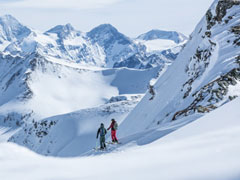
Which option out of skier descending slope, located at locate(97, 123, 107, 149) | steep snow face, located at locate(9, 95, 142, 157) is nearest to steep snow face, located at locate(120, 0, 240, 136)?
skier descending slope, located at locate(97, 123, 107, 149)

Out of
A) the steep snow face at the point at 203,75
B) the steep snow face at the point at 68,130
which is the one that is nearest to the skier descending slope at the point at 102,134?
the steep snow face at the point at 203,75

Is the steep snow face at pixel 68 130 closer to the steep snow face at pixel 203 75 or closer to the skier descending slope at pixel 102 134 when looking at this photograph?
the steep snow face at pixel 203 75

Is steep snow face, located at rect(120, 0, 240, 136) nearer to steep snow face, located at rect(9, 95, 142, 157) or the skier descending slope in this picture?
the skier descending slope

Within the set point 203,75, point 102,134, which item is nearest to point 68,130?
point 203,75

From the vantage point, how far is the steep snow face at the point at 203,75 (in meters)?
30.5

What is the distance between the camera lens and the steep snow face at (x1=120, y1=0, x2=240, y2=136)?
30.5 metres

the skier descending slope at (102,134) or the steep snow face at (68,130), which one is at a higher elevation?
the steep snow face at (68,130)

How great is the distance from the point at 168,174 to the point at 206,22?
48497mm

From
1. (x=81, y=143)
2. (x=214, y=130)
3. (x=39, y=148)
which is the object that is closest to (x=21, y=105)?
(x=39, y=148)

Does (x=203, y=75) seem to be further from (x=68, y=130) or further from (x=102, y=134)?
(x=68, y=130)

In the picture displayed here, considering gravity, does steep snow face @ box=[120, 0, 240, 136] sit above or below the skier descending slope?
above

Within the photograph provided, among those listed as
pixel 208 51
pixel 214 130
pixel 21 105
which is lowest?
pixel 214 130

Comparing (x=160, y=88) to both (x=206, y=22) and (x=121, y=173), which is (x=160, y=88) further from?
(x=121, y=173)

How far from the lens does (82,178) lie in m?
9.19
